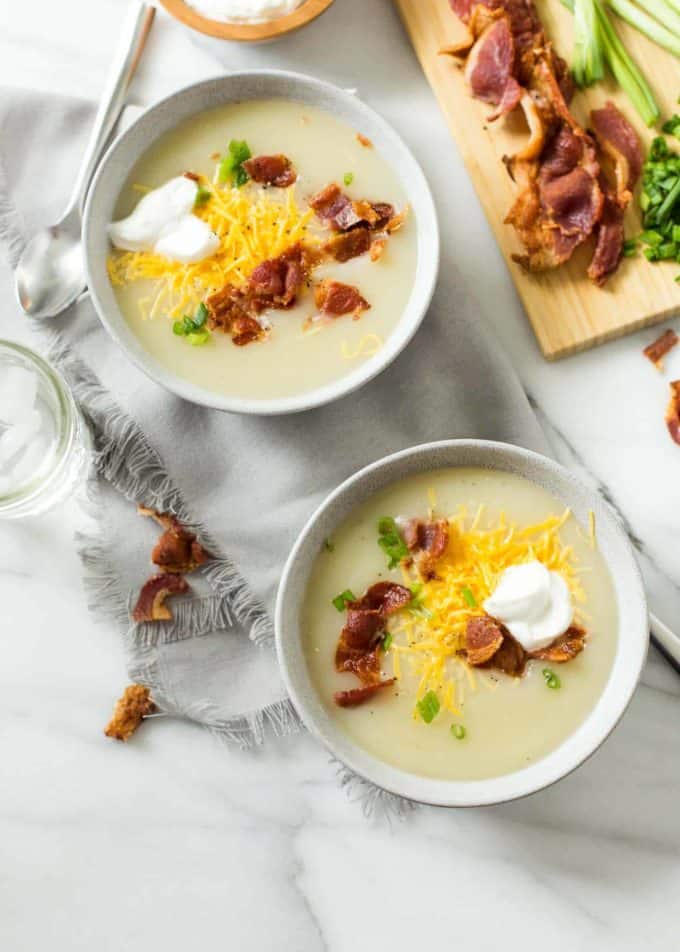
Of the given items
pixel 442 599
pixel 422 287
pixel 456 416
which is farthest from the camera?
pixel 456 416

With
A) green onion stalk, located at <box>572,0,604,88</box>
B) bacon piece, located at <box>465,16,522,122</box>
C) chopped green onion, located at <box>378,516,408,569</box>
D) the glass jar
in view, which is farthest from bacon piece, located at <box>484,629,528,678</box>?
green onion stalk, located at <box>572,0,604,88</box>

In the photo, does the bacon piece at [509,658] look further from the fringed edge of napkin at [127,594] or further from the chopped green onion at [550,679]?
the fringed edge of napkin at [127,594]

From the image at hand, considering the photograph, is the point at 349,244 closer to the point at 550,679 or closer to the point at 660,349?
the point at 660,349

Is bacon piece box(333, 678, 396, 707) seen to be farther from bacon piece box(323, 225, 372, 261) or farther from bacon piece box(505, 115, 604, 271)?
bacon piece box(505, 115, 604, 271)

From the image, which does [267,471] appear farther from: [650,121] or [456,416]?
[650,121]

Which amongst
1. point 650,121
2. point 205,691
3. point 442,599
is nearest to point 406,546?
point 442,599

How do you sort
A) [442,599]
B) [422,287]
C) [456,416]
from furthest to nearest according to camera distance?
[456,416]
[422,287]
[442,599]
